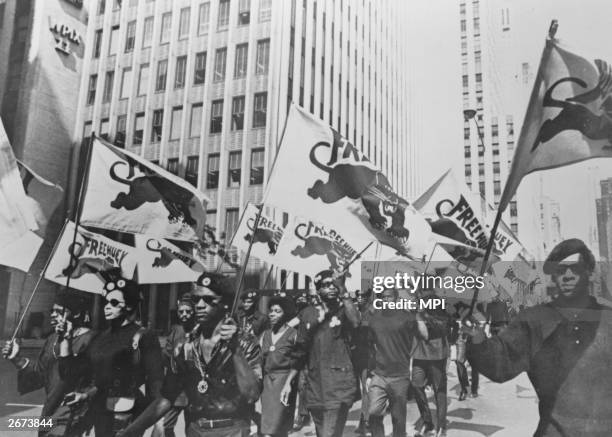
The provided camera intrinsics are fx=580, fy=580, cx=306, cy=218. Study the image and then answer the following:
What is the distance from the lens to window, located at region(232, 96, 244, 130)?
3879 mm

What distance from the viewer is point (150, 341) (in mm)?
3762

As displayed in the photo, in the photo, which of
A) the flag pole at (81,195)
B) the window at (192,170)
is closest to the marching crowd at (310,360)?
the flag pole at (81,195)

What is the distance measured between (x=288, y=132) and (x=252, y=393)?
1672 mm

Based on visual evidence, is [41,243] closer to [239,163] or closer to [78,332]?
[78,332]

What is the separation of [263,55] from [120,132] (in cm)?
116

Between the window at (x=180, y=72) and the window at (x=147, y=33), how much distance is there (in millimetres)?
264

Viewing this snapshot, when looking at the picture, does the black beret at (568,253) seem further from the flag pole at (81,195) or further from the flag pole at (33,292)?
the flag pole at (33,292)

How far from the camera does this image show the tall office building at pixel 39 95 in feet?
13.6

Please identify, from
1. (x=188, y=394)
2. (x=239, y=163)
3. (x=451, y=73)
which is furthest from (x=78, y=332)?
(x=451, y=73)

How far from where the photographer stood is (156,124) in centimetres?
404

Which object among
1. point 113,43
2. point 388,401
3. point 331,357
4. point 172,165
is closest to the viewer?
point 388,401

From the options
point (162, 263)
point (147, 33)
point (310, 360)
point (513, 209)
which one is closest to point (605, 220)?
point (513, 209)

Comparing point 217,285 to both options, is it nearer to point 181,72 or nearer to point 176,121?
point 176,121

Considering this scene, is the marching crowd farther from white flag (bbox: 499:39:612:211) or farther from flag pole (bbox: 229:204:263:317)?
white flag (bbox: 499:39:612:211)
